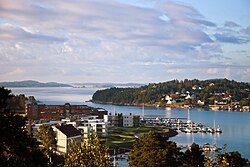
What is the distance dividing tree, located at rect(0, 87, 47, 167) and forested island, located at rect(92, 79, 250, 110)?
47.6 m

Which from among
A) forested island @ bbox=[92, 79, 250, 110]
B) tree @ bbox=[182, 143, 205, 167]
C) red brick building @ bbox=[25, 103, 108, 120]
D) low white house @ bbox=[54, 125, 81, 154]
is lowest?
low white house @ bbox=[54, 125, 81, 154]

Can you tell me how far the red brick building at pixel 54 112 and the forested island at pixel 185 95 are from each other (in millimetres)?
26432

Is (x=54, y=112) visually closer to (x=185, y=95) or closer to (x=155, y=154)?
(x=155, y=154)

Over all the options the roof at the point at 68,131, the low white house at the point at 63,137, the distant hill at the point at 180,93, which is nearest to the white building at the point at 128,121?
the roof at the point at 68,131

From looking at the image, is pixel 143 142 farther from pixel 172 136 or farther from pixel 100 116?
pixel 100 116

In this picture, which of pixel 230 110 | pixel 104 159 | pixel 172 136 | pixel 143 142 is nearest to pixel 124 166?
pixel 143 142

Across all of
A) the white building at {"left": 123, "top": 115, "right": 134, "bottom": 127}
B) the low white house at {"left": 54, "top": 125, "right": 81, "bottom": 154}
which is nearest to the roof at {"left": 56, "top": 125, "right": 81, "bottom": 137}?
the low white house at {"left": 54, "top": 125, "right": 81, "bottom": 154}

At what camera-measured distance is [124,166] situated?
12555mm

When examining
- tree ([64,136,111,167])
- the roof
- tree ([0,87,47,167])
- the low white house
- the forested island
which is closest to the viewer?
tree ([0,87,47,167])

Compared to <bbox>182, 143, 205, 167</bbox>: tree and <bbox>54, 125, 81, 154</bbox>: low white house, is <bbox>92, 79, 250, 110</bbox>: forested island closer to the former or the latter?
<bbox>54, 125, 81, 154</bbox>: low white house

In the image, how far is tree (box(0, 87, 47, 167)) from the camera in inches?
130

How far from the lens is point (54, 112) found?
86.4 ft

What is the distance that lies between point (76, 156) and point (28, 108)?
22.4 m

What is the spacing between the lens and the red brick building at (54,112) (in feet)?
84.4
